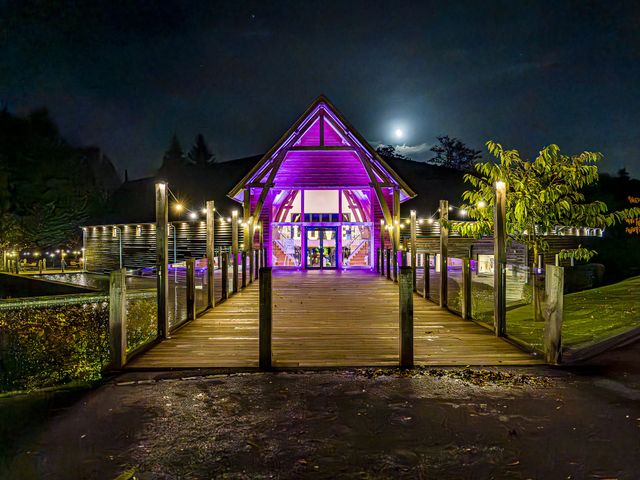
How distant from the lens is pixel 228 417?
4.01m

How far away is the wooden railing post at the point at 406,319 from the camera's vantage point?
5468mm

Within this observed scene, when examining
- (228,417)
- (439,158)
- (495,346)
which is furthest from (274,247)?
(439,158)

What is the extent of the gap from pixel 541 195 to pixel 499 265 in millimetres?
1679

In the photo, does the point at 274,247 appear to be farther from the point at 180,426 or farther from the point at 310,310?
the point at 180,426

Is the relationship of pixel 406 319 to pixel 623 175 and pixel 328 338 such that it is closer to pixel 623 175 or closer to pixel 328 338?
pixel 328 338

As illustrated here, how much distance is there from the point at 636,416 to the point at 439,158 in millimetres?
56923

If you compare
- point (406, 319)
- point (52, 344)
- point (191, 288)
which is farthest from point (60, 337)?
point (406, 319)

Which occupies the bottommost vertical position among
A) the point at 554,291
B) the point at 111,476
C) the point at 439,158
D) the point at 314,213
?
the point at 111,476

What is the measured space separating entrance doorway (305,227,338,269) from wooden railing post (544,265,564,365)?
1614 centimetres

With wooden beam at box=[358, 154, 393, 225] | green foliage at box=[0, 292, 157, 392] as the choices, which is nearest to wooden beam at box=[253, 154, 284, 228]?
wooden beam at box=[358, 154, 393, 225]

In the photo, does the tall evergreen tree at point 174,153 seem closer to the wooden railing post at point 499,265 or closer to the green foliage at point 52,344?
the green foliage at point 52,344

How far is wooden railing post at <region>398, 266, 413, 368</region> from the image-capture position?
5468mm

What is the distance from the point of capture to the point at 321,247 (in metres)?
21.6

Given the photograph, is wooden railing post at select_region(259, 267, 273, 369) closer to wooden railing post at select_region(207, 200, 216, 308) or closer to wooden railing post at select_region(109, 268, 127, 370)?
wooden railing post at select_region(109, 268, 127, 370)
